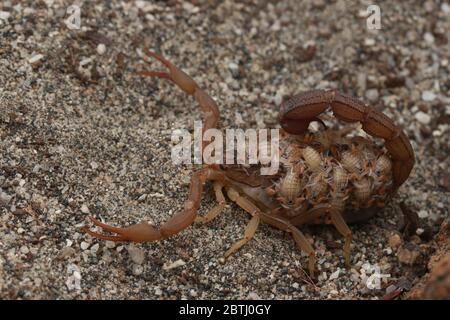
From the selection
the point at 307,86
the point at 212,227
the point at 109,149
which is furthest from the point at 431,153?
the point at 109,149

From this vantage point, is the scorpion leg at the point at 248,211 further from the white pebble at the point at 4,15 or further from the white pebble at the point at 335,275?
the white pebble at the point at 4,15

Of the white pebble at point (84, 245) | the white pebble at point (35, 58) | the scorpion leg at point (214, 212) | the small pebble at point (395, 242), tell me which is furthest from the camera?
the white pebble at point (35, 58)

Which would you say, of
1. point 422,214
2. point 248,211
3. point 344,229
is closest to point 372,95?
point 422,214

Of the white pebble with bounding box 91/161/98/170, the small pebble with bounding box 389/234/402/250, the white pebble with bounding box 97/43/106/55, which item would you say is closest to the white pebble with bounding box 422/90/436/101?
the small pebble with bounding box 389/234/402/250

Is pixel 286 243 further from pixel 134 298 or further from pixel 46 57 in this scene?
pixel 46 57

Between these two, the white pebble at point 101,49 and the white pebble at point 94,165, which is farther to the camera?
the white pebble at point 101,49

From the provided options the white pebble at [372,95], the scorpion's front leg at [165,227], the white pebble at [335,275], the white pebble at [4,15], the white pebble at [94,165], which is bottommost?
the white pebble at [335,275]

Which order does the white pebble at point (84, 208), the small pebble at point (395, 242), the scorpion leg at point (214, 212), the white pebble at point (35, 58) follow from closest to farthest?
1. the white pebble at point (84, 208)
2. the scorpion leg at point (214, 212)
3. the small pebble at point (395, 242)
4. the white pebble at point (35, 58)

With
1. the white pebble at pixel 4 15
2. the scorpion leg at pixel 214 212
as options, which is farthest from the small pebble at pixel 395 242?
the white pebble at pixel 4 15

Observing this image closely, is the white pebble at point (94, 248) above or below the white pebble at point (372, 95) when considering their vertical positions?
below
